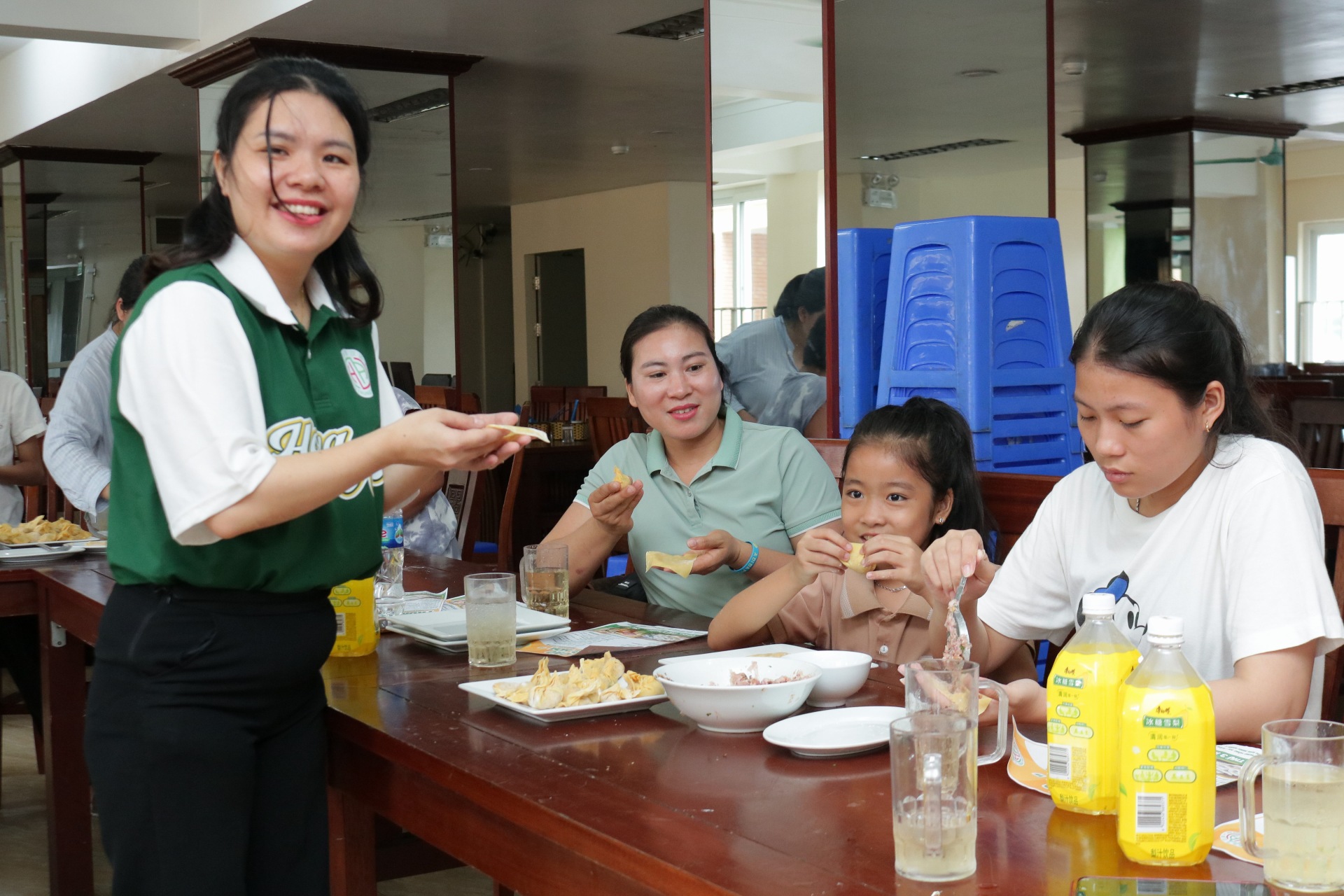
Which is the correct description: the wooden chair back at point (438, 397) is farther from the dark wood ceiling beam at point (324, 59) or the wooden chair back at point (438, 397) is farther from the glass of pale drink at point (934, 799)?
the glass of pale drink at point (934, 799)

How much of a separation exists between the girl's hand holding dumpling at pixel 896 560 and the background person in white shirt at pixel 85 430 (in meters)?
2.38

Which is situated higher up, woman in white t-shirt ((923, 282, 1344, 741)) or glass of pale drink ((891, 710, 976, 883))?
woman in white t-shirt ((923, 282, 1344, 741))

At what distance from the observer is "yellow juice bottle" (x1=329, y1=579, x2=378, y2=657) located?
184 cm

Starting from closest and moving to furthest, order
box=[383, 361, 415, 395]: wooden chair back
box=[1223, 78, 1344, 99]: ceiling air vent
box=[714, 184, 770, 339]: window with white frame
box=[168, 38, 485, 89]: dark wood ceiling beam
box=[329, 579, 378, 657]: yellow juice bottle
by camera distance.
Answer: box=[329, 579, 378, 657]: yellow juice bottle → box=[168, 38, 485, 89]: dark wood ceiling beam → box=[383, 361, 415, 395]: wooden chair back → box=[1223, 78, 1344, 99]: ceiling air vent → box=[714, 184, 770, 339]: window with white frame

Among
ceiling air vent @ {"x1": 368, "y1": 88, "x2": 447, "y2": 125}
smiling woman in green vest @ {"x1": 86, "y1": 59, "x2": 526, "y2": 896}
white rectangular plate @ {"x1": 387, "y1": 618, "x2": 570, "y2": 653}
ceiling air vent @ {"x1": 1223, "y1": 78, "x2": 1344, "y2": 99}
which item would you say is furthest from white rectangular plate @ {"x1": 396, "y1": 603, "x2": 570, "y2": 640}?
ceiling air vent @ {"x1": 1223, "y1": 78, "x2": 1344, "y2": 99}

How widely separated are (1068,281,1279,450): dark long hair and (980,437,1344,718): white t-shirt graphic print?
50mm

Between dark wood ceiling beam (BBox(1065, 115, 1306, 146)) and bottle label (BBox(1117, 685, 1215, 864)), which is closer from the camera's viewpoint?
bottle label (BBox(1117, 685, 1215, 864))

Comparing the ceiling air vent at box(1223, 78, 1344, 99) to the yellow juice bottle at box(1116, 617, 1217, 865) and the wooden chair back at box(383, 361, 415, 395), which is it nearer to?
the wooden chair back at box(383, 361, 415, 395)

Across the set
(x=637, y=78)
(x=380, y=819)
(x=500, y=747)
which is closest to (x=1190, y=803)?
(x=500, y=747)

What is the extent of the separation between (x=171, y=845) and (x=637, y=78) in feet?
20.9

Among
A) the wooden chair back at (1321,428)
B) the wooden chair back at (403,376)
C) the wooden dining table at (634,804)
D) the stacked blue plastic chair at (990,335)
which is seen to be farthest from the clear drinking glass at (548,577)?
the wooden chair back at (403,376)

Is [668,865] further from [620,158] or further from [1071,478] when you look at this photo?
[620,158]

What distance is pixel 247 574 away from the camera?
1367mm

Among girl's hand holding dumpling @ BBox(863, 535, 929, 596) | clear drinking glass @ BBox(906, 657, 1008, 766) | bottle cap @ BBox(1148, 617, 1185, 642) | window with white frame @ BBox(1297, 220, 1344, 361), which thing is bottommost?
clear drinking glass @ BBox(906, 657, 1008, 766)
